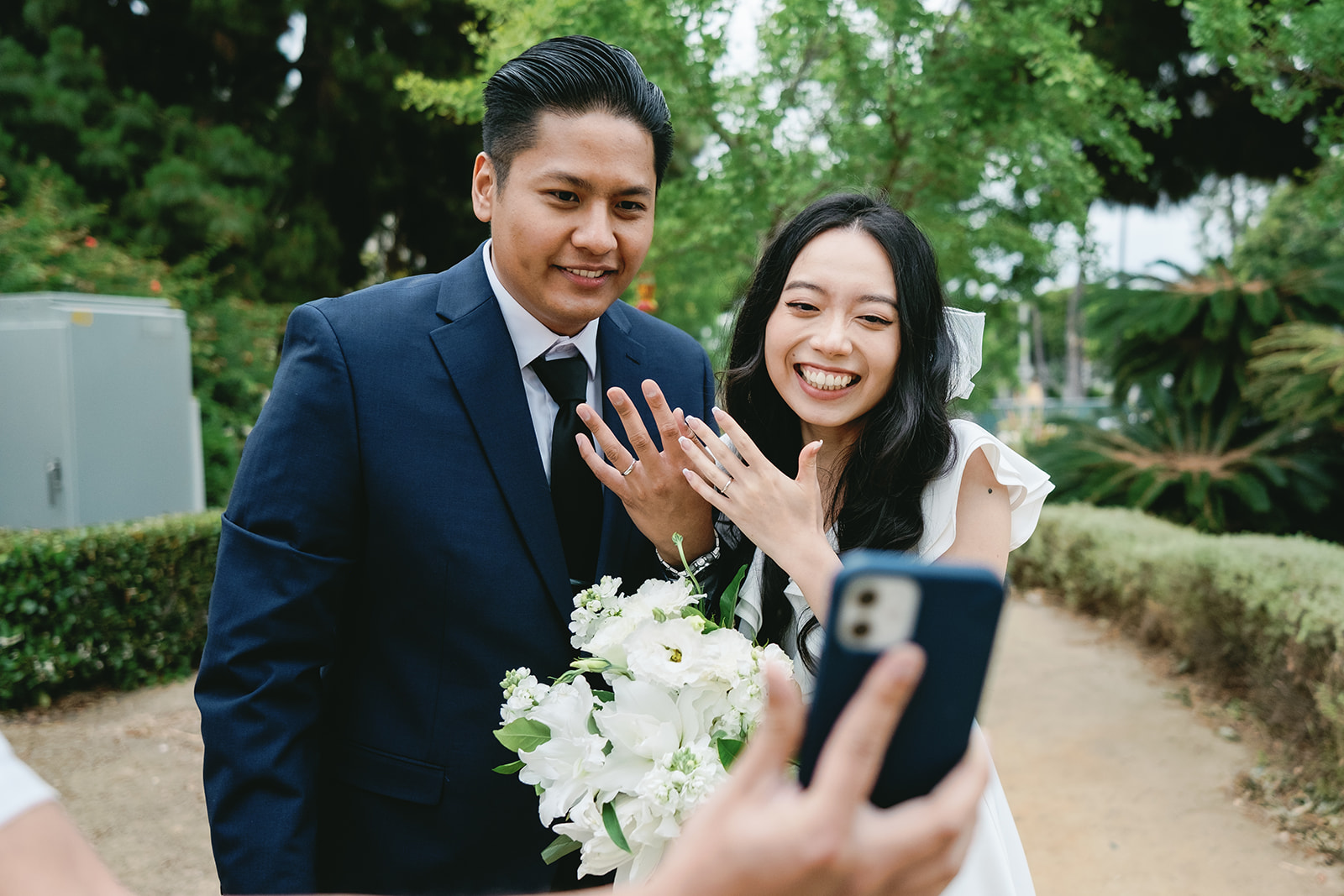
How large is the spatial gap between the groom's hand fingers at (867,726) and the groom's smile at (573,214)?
1411mm

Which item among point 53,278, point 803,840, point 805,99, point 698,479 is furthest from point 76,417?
point 803,840

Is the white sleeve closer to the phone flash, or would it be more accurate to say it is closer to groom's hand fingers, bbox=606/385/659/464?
the phone flash

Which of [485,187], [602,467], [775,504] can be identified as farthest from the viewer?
[485,187]

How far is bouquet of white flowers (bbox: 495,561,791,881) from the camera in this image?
136 cm

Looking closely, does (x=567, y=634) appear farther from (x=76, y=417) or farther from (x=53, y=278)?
(x=53, y=278)

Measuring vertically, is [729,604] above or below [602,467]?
below

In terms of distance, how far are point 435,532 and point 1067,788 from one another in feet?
14.5

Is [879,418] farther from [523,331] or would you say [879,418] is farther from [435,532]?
[435,532]

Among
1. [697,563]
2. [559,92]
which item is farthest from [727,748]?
[559,92]

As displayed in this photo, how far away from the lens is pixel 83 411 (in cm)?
650

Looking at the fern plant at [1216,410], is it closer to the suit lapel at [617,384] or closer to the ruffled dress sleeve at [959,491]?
the ruffled dress sleeve at [959,491]

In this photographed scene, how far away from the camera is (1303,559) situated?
5.05 m

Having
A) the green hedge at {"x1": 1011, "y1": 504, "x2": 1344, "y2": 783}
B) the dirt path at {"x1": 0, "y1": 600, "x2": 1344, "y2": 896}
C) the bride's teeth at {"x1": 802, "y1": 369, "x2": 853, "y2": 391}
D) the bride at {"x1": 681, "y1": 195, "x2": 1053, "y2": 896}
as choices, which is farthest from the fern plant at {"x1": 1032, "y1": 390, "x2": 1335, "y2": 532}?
the bride's teeth at {"x1": 802, "y1": 369, "x2": 853, "y2": 391}

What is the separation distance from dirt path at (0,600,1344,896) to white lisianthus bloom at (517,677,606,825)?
3376 mm
